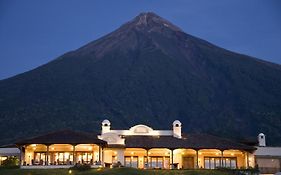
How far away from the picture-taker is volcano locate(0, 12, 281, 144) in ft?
453

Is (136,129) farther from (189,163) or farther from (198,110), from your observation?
(198,110)

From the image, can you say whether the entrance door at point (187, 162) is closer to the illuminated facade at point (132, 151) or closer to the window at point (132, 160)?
the illuminated facade at point (132, 151)

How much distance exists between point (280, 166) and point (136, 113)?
8699 cm

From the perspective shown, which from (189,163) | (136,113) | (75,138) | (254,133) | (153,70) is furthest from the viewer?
(153,70)

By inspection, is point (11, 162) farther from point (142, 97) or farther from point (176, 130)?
point (142, 97)

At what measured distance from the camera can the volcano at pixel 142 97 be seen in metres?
138

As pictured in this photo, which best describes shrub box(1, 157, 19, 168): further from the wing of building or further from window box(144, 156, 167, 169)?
window box(144, 156, 167, 169)

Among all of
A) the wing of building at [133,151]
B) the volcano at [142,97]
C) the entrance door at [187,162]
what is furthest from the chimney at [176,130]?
the volcano at [142,97]

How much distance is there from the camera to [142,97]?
170 meters

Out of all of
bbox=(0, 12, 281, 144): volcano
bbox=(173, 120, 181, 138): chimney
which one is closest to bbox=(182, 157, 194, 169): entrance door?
bbox=(173, 120, 181, 138): chimney

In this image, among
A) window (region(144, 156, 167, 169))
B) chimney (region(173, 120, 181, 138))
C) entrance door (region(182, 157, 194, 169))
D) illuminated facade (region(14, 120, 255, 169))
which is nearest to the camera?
illuminated facade (region(14, 120, 255, 169))

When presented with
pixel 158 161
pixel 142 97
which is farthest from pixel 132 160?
pixel 142 97

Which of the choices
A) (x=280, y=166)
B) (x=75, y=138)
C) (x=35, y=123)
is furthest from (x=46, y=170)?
(x=35, y=123)

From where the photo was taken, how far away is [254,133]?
144m
